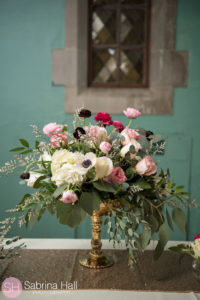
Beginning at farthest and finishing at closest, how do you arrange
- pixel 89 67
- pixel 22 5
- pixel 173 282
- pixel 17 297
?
pixel 89 67
pixel 22 5
pixel 173 282
pixel 17 297

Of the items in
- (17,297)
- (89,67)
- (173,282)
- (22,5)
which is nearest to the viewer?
(17,297)

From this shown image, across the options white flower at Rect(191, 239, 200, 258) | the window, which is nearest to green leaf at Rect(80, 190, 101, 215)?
white flower at Rect(191, 239, 200, 258)

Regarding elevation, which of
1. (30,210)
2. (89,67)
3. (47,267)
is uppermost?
(89,67)

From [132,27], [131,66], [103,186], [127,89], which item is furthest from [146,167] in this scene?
[132,27]

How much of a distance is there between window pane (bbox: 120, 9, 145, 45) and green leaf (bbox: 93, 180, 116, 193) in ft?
6.35

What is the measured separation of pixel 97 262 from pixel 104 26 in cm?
208

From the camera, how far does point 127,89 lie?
8.28 ft

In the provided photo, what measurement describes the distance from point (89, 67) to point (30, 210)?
1821 millimetres

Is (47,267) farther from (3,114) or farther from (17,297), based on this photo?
(3,114)

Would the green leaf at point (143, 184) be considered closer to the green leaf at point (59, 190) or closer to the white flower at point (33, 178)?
the green leaf at point (59, 190)

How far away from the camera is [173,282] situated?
1056mm

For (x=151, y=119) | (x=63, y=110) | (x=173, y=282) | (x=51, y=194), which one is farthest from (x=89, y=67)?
(x=173, y=282)

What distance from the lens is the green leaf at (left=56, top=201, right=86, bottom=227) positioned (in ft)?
3.12

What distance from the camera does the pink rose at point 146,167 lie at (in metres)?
1.03
